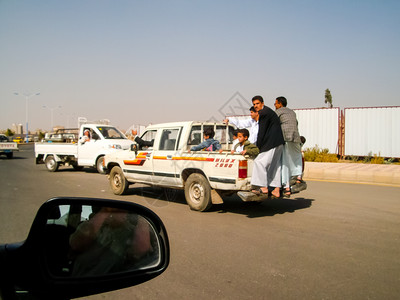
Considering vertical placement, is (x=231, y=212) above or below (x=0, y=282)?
below

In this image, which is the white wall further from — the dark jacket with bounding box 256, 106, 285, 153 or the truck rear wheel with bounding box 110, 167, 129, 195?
the truck rear wheel with bounding box 110, 167, 129, 195

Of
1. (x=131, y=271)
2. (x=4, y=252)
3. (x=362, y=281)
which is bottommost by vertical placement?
(x=362, y=281)

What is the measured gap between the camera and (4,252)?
1.43 m

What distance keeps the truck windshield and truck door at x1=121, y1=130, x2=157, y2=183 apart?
6.42 meters

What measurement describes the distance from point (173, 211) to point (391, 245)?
13.8 feet

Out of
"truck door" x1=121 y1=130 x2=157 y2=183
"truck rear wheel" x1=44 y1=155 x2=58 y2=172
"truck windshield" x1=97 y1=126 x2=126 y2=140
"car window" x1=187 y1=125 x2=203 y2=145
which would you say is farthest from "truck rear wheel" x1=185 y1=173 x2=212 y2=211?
"truck rear wheel" x1=44 y1=155 x2=58 y2=172

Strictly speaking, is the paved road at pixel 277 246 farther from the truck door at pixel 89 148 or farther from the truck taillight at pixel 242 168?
the truck door at pixel 89 148

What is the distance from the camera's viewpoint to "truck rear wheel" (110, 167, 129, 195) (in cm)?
984

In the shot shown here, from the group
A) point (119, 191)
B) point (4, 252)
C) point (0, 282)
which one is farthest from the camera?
point (119, 191)

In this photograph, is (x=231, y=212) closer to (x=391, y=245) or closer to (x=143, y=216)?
(x=391, y=245)

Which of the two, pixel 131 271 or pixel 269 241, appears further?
pixel 269 241

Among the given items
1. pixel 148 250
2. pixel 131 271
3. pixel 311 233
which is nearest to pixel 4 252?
pixel 131 271

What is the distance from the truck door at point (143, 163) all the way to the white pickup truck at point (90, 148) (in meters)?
5.58

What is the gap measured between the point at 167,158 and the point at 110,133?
8423mm
